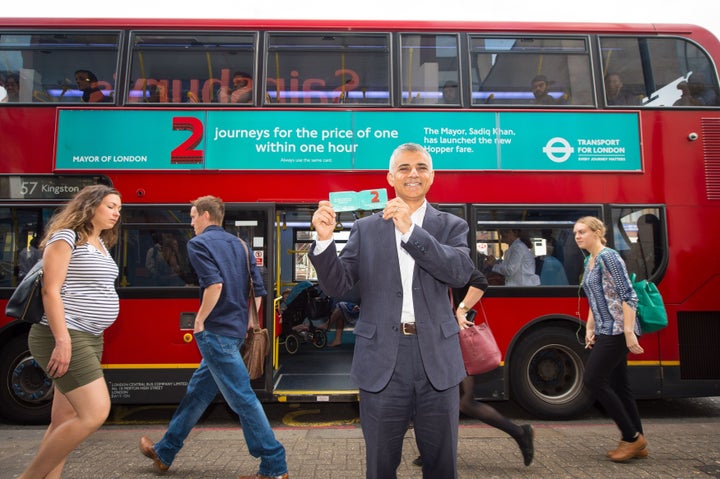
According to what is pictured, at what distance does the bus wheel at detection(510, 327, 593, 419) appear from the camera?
5.10 metres

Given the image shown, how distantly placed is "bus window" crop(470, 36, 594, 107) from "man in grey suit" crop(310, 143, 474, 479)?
3.66 m

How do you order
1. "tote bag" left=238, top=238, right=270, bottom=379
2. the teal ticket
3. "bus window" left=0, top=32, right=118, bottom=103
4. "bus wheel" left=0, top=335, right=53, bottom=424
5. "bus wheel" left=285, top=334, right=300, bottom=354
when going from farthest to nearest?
1. "bus wheel" left=285, top=334, right=300, bottom=354
2. "bus window" left=0, top=32, right=118, bottom=103
3. "bus wheel" left=0, top=335, right=53, bottom=424
4. "tote bag" left=238, top=238, right=270, bottom=379
5. the teal ticket

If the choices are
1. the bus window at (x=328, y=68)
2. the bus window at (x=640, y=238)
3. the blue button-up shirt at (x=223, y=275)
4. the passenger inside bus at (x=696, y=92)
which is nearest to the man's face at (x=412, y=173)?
the blue button-up shirt at (x=223, y=275)

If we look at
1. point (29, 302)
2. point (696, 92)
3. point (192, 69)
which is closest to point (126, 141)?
point (192, 69)

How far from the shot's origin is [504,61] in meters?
5.38

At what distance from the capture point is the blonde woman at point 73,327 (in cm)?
246

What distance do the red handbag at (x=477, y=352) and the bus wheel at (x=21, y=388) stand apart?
4.45 metres

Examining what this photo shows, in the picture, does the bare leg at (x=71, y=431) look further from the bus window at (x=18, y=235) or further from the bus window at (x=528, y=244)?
the bus window at (x=528, y=244)

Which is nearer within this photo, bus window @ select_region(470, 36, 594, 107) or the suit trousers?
the suit trousers

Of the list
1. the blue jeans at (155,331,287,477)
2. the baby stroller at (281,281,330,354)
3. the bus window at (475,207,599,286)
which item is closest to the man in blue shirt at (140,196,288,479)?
the blue jeans at (155,331,287,477)

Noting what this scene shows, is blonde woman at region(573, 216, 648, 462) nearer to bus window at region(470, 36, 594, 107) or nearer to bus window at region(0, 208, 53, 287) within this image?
bus window at region(470, 36, 594, 107)

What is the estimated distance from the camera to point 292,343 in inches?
317

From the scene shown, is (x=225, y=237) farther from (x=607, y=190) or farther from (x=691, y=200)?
(x=691, y=200)

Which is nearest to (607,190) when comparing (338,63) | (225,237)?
(338,63)
